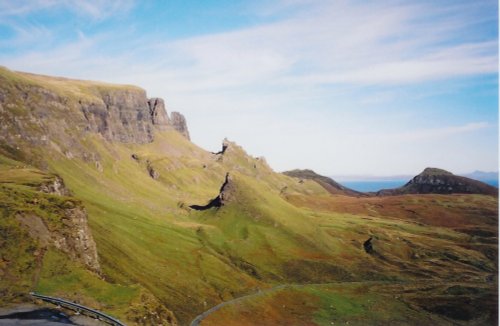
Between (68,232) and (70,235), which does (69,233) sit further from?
(70,235)

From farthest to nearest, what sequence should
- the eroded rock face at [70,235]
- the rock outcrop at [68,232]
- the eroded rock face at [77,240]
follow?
the eroded rock face at [77,240]
the rock outcrop at [68,232]
the eroded rock face at [70,235]

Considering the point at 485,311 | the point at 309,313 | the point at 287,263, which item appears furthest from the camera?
the point at 287,263

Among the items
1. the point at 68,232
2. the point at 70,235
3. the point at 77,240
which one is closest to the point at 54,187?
the point at 77,240

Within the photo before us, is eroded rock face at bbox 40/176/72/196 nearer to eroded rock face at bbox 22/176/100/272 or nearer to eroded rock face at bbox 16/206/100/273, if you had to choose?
eroded rock face at bbox 22/176/100/272

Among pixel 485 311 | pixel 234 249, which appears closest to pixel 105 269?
pixel 234 249

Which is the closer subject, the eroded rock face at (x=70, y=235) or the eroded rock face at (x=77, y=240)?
the eroded rock face at (x=70, y=235)

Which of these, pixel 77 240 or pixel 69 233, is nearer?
pixel 69 233

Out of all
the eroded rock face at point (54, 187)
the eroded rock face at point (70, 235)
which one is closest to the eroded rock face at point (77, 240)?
the eroded rock face at point (70, 235)

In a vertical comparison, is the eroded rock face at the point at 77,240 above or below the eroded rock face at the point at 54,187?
below

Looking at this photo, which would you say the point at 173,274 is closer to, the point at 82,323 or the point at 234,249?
the point at 234,249

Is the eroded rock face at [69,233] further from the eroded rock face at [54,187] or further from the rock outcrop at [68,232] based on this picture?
the eroded rock face at [54,187]

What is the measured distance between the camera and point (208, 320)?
11019 centimetres

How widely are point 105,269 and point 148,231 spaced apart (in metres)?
58.6

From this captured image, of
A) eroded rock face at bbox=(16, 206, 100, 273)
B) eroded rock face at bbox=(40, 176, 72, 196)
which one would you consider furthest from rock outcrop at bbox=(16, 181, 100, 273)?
eroded rock face at bbox=(40, 176, 72, 196)
